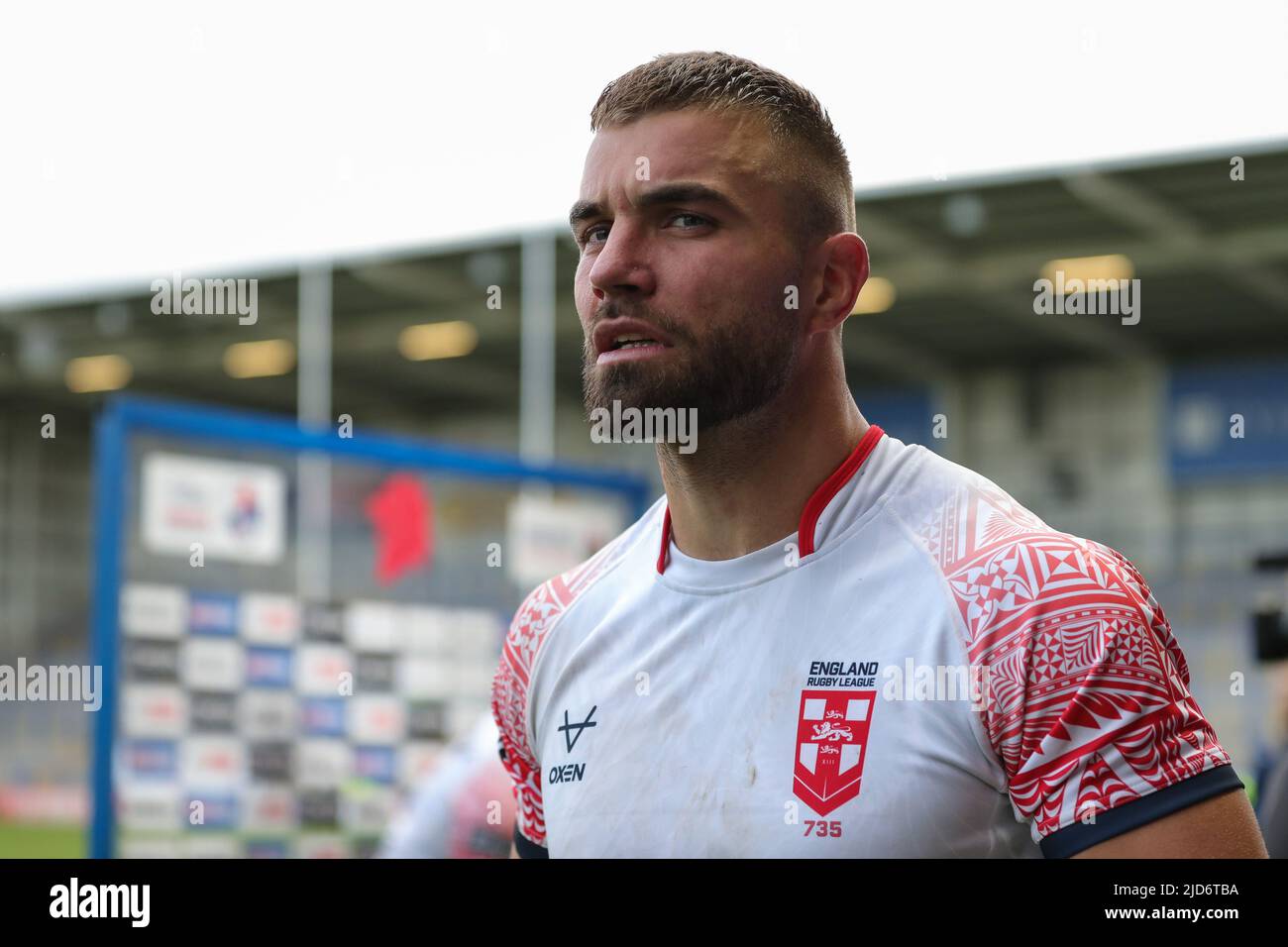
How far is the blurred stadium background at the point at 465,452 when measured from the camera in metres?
5.98

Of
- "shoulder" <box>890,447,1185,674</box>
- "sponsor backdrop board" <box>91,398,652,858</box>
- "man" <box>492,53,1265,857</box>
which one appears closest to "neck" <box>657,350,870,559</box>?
"man" <box>492,53,1265,857</box>

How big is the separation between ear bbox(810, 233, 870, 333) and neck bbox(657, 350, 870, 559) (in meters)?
0.05

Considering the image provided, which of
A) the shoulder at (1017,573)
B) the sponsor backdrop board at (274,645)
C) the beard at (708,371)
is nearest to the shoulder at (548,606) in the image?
the beard at (708,371)

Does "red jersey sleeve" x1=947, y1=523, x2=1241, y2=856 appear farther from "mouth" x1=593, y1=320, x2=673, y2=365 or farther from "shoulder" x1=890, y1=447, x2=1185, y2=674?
"mouth" x1=593, y1=320, x2=673, y2=365

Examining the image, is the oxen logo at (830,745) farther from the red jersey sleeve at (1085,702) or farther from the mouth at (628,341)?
the mouth at (628,341)

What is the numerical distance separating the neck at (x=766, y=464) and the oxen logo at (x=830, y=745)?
223 mm

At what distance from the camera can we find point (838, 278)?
5.98ft

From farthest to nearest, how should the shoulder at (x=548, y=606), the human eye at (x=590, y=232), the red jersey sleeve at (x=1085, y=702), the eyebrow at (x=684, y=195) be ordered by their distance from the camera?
the shoulder at (x=548, y=606) < the human eye at (x=590, y=232) < the eyebrow at (x=684, y=195) < the red jersey sleeve at (x=1085, y=702)

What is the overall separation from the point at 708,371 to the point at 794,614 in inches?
10.7

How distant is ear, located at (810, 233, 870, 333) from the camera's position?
71.2 inches

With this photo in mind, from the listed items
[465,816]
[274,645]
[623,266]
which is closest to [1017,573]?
[623,266]

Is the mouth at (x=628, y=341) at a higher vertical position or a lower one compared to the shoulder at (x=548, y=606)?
higher

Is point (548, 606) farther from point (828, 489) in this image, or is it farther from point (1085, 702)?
point (1085, 702)
